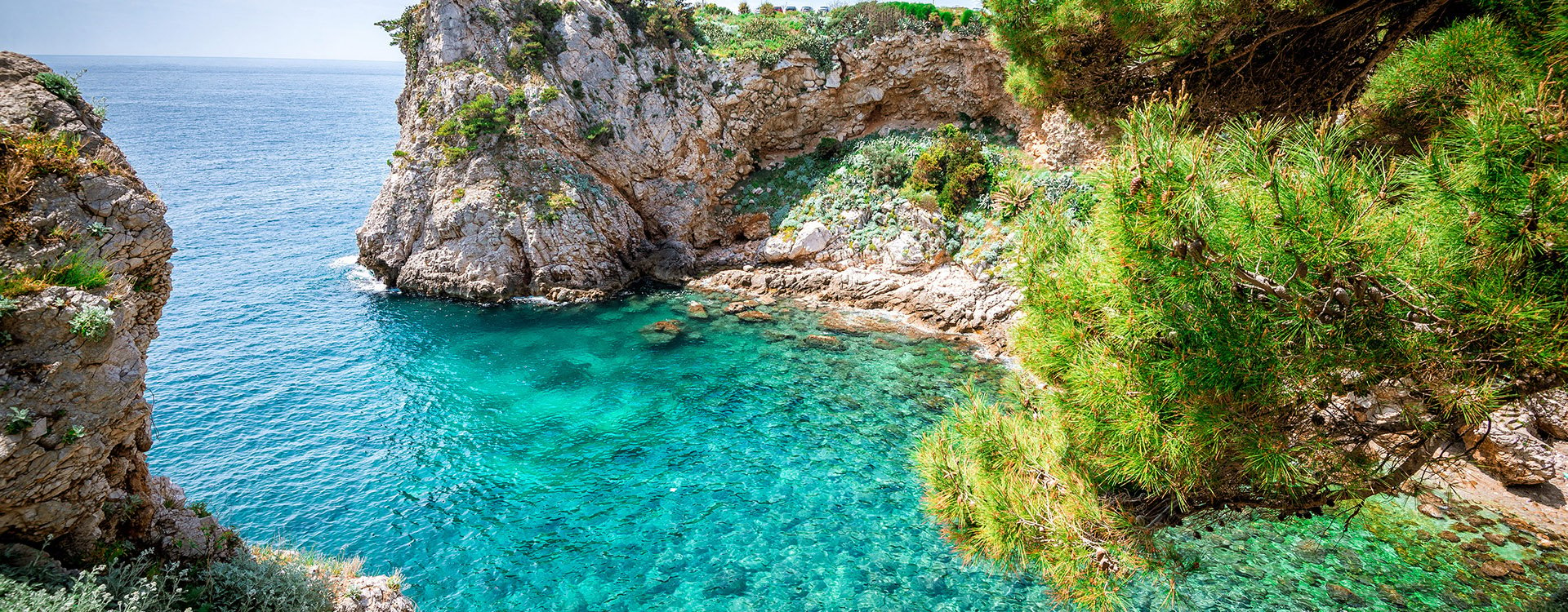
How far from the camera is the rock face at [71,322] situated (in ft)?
24.2

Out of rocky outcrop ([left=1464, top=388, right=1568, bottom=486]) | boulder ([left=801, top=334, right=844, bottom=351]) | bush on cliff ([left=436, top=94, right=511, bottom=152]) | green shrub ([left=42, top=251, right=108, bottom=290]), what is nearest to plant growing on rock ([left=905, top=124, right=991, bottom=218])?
boulder ([left=801, top=334, right=844, bottom=351])

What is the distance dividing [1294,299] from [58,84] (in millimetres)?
Answer: 15773

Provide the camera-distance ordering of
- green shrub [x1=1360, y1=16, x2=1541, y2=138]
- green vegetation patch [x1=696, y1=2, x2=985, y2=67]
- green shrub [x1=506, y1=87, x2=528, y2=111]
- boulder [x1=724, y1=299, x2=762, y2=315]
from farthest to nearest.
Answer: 1. green vegetation patch [x1=696, y1=2, x2=985, y2=67]
2. green shrub [x1=506, y1=87, x2=528, y2=111]
3. boulder [x1=724, y1=299, x2=762, y2=315]
4. green shrub [x1=1360, y1=16, x2=1541, y2=138]

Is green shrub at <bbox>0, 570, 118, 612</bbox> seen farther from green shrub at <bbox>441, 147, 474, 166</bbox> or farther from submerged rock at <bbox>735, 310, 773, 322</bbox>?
green shrub at <bbox>441, 147, 474, 166</bbox>

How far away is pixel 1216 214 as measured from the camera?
5250 mm

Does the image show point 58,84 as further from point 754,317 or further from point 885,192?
point 885,192

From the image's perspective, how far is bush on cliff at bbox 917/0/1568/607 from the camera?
474 cm

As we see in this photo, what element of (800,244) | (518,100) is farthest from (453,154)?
(800,244)

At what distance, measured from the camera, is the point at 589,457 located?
19078mm

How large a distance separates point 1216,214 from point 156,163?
253 feet

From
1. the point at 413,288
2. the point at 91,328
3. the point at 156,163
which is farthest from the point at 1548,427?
the point at 156,163

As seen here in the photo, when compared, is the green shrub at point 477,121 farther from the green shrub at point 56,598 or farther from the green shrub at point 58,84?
the green shrub at point 56,598

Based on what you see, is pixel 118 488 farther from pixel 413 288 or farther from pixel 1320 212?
pixel 413 288

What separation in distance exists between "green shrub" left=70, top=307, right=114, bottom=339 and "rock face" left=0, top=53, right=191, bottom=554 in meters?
0.02
